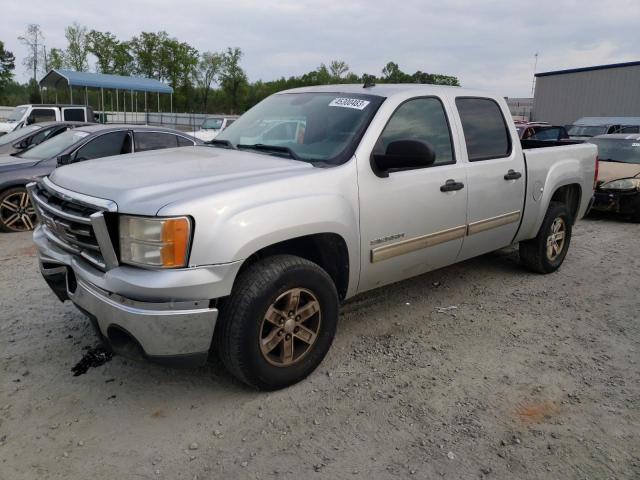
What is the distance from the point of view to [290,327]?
3.11 metres

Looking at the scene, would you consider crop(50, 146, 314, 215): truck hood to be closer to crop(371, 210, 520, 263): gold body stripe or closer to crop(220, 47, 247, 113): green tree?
crop(371, 210, 520, 263): gold body stripe

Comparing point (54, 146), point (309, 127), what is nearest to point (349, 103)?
point (309, 127)

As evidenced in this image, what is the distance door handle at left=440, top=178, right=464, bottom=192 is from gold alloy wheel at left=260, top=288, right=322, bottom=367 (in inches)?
55.3

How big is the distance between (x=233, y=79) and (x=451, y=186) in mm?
56814

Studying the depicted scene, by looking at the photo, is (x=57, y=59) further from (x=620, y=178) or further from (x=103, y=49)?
(x=620, y=178)

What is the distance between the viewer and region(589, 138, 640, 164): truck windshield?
384 inches

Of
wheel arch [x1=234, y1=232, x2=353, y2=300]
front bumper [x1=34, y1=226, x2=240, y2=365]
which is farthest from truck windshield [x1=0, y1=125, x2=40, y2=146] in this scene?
wheel arch [x1=234, y1=232, x2=353, y2=300]

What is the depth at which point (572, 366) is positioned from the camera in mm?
3598

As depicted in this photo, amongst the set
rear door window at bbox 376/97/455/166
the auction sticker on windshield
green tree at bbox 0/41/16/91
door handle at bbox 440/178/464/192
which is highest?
green tree at bbox 0/41/16/91

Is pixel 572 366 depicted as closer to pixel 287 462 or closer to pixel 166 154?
pixel 287 462

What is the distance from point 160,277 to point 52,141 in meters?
6.68

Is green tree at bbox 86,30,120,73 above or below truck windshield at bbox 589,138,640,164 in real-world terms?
above

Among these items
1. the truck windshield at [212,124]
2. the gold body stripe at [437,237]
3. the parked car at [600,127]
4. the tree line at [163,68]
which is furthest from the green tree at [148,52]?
the gold body stripe at [437,237]

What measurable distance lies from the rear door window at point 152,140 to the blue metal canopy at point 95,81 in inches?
738
